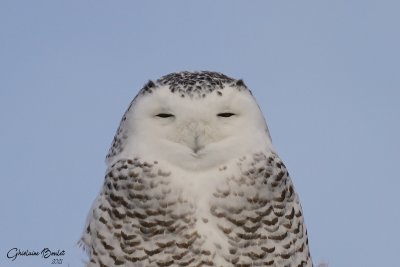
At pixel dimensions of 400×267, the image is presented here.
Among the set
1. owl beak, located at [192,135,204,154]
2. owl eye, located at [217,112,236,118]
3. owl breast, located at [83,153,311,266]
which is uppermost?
owl eye, located at [217,112,236,118]

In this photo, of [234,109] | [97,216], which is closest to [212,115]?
[234,109]

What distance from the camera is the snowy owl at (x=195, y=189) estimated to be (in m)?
4.86

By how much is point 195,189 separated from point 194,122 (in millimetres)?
416

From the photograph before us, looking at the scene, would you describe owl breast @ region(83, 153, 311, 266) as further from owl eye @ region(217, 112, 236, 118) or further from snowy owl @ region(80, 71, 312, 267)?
owl eye @ region(217, 112, 236, 118)

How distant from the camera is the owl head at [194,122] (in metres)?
4.85

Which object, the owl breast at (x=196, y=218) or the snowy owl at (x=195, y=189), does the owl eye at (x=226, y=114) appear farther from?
the owl breast at (x=196, y=218)

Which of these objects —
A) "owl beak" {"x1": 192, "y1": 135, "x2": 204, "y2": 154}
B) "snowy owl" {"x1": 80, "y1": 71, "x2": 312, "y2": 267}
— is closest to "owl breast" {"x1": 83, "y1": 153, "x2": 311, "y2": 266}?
"snowy owl" {"x1": 80, "y1": 71, "x2": 312, "y2": 267}

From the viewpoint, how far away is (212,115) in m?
4.85

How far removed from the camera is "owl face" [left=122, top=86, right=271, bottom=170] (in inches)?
191

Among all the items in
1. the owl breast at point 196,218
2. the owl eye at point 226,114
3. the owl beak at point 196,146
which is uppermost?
the owl eye at point 226,114

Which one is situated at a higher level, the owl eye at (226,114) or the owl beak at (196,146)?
the owl eye at (226,114)

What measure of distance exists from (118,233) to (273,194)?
3.13 feet

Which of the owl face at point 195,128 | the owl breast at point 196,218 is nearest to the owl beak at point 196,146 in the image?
the owl face at point 195,128

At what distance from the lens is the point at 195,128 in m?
4.82
